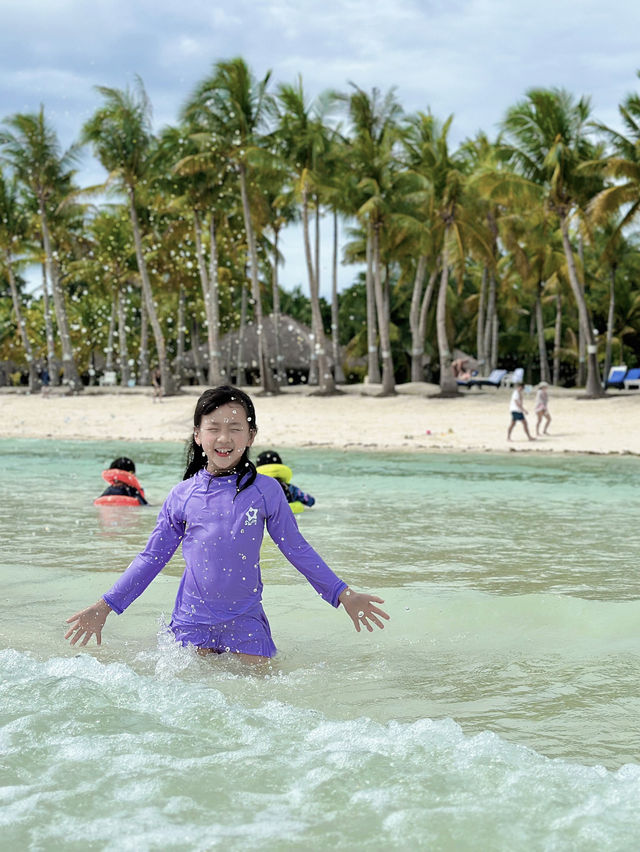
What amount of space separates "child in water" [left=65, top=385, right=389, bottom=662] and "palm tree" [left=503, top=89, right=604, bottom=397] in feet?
86.7

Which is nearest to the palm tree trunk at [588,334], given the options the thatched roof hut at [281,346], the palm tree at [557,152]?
the palm tree at [557,152]

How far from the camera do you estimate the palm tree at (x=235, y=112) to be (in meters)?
32.4

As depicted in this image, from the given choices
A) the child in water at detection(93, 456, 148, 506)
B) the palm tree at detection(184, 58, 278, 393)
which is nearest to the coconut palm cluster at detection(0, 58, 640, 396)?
the palm tree at detection(184, 58, 278, 393)

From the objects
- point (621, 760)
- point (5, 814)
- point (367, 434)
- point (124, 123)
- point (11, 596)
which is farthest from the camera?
point (124, 123)

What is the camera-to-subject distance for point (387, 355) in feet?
108

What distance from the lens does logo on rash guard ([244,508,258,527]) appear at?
399 cm

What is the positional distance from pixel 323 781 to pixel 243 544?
3.86 ft

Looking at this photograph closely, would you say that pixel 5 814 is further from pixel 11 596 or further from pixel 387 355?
pixel 387 355

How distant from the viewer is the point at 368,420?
2761 cm

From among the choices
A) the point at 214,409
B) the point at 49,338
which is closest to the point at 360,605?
the point at 214,409

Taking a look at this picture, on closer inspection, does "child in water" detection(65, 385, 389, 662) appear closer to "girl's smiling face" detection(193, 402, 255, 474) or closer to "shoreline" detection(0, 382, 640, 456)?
"girl's smiling face" detection(193, 402, 255, 474)

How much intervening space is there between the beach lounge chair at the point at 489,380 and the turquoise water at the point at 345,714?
2780 centimetres

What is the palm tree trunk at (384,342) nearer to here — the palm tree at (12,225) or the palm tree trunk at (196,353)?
the palm tree trunk at (196,353)

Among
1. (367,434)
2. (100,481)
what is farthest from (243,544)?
(367,434)
